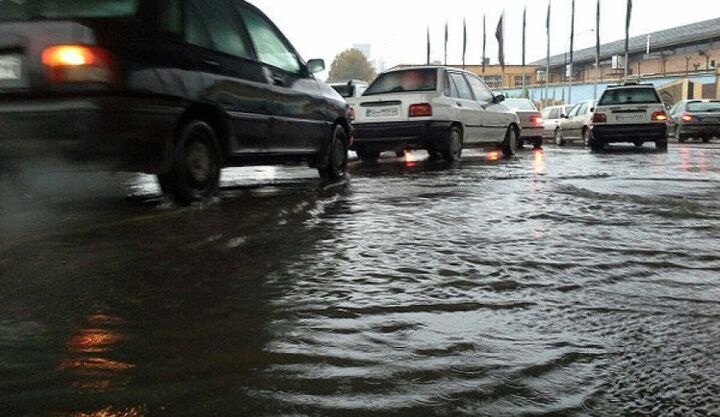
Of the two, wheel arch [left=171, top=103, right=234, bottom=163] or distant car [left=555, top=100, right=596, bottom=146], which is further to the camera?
distant car [left=555, top=100, right=596, bottom=146]

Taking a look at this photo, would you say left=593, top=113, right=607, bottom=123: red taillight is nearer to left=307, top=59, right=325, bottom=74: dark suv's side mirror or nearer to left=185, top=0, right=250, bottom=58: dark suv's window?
left=307, top=59, right=325, bottom=74: dark suv's side mirror

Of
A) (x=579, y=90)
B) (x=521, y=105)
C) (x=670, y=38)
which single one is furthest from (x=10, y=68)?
(x=670, y=38)

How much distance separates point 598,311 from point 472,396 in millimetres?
1083

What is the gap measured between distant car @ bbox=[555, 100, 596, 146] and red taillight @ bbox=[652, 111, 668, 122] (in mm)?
2973

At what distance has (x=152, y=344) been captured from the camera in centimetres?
246

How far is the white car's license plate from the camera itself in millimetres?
11617

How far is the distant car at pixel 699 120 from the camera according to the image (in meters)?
22.2

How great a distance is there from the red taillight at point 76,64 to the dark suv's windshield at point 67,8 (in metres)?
0.45

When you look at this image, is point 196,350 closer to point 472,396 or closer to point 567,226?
point 472,396

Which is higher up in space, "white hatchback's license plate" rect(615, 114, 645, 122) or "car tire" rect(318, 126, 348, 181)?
"white hatchback's license plate" rect(615, 114, 645, 122)

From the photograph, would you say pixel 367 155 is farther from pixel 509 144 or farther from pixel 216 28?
pixel 216 28

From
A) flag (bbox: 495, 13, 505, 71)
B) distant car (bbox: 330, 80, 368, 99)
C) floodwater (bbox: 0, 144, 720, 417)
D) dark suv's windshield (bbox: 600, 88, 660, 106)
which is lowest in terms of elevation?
floodwater (bbox: 0, 144, 720, 417)

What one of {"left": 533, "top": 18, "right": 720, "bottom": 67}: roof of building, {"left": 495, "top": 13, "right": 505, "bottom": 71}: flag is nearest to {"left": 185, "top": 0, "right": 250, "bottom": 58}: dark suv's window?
{"left": 495, "top": 13, "right": 505, "bottom": 71}: flag

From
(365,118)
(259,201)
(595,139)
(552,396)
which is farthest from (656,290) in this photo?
(595,139)
